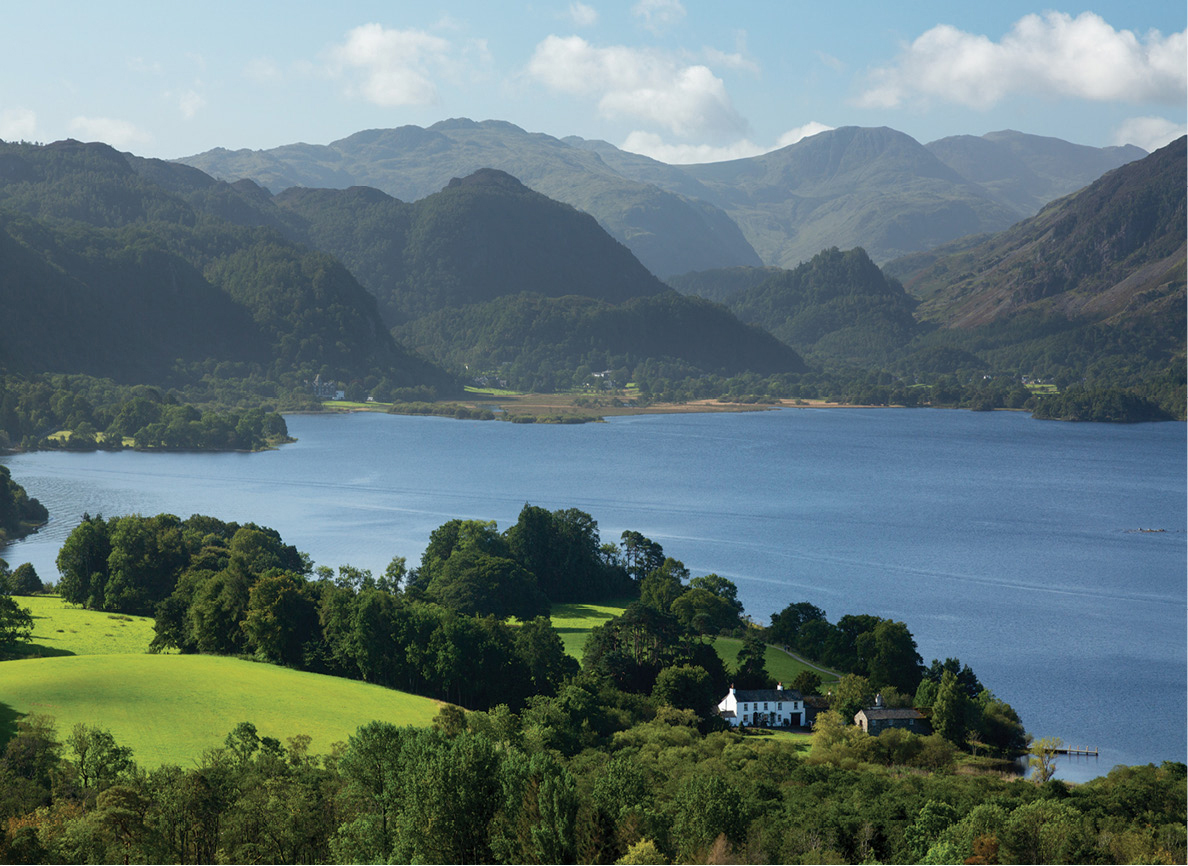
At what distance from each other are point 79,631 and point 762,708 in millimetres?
25015

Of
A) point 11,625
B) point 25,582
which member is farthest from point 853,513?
point 11,625

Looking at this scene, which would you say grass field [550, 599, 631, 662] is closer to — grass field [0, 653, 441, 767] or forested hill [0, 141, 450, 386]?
grass field [0, 653, 441, 767]

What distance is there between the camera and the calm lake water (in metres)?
48.9

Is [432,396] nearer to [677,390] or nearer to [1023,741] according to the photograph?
[677,390]

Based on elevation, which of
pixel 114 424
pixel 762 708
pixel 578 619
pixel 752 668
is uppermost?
pixel 114 424

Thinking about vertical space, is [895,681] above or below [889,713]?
above

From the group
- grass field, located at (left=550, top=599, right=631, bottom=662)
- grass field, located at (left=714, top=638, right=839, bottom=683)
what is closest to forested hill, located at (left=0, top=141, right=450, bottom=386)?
grass field, located at (left=550, top=599, right=631, bottom=662)

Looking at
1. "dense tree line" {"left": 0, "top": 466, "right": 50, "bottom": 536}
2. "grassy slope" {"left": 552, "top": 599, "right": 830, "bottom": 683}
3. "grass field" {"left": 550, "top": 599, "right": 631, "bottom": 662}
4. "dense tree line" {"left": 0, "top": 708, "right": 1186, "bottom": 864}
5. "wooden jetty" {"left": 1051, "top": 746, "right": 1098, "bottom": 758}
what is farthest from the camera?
"dense tree line" {"left": 0, "top": 466, "right": 50, "bottom": 536}

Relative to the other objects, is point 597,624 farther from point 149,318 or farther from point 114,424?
point 149,318

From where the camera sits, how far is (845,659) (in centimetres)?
4369

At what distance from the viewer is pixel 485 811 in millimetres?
20812

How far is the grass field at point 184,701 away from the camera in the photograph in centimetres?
2861

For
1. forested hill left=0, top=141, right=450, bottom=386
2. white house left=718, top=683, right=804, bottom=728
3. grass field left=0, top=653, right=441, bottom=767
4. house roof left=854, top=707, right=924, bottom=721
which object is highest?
forested hill left=0, top=141, right=450, bottom=386

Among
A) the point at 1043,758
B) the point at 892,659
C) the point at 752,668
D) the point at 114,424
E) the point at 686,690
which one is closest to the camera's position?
the point at 1043,758
